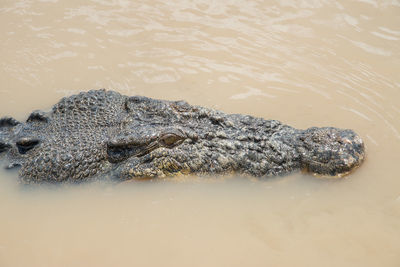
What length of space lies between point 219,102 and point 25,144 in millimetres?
2490

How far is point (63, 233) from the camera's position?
355 cm

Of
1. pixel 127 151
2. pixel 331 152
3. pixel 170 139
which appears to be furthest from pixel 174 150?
pixel 331 152

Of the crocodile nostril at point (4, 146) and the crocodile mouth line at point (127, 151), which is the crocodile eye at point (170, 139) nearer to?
the crocodile mouth line at point (127, 151)

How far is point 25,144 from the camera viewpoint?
4.01m

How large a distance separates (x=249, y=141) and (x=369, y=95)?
233 cm

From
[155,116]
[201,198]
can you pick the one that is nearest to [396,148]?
[201,198]

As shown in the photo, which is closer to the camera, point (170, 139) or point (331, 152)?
point (331, 152)

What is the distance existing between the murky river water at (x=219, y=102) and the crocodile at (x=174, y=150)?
0.16 meters

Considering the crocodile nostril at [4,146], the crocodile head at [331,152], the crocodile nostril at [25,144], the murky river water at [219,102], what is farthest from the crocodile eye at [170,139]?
the crocodile nostril at [4,146]

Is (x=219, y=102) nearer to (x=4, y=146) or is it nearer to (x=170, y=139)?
(x=170, y=139)

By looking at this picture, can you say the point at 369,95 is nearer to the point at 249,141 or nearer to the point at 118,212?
the point at 249,141

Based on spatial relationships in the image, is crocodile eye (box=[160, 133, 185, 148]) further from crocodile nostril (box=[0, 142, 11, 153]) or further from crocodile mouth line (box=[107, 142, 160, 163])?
crocodile nostril (box=[0, 142, 11, 153])

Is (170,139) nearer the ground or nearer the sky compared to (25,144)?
nearer the sky

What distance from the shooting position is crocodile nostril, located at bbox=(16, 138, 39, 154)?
3.98 metres
